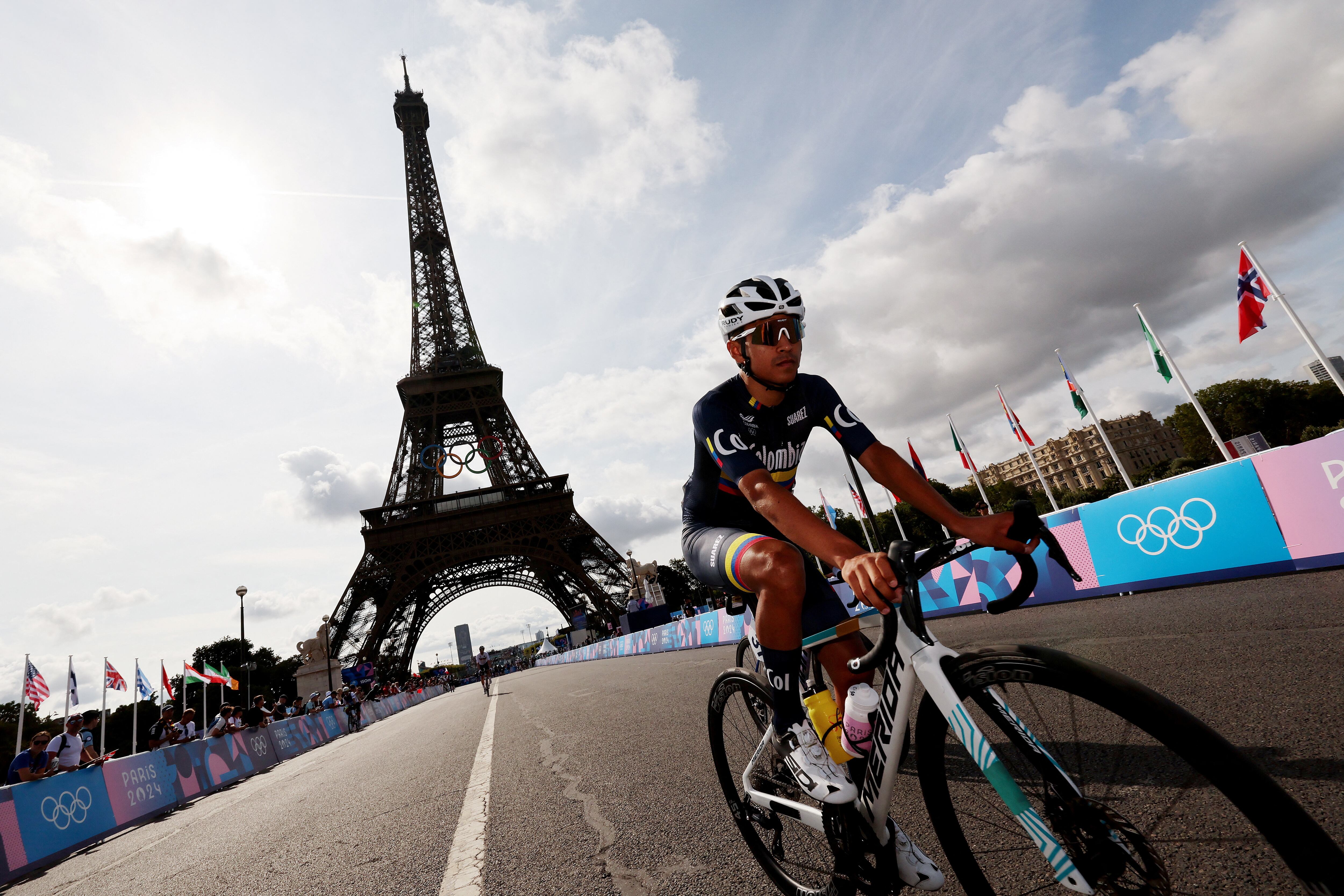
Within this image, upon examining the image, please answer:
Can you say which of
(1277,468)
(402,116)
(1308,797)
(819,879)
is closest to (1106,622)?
(1277,468)

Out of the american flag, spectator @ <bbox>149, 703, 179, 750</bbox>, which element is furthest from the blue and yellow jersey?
the american flag

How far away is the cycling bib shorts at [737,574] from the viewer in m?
2.21

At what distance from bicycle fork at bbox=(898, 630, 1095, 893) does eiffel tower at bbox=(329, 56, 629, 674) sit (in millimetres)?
37558

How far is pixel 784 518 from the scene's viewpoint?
6.69ft

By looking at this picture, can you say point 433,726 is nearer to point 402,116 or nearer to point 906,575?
point 906,575

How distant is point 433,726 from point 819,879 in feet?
33.7

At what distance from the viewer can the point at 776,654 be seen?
2109mm

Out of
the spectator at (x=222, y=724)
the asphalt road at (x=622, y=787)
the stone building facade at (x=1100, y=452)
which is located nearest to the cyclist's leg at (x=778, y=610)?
the asphalt road at (x=622, y=787)

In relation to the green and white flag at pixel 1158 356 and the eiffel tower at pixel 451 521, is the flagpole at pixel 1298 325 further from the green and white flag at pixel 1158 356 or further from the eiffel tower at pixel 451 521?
the eiffel tower at pixel 451 521

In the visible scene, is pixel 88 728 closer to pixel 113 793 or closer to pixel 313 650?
pixel 113 793

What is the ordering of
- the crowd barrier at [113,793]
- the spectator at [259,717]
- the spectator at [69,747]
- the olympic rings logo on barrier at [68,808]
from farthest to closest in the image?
the spectator at [259,717] < the spectator at [69,747] < the olympic rings logo on barrier at [68,808] < the crowd barrier at [113,793]

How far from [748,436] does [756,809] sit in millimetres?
1353

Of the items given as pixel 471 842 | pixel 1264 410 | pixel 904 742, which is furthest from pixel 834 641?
pixel 1264 410

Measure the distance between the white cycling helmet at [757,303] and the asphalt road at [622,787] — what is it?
1.91 meters
